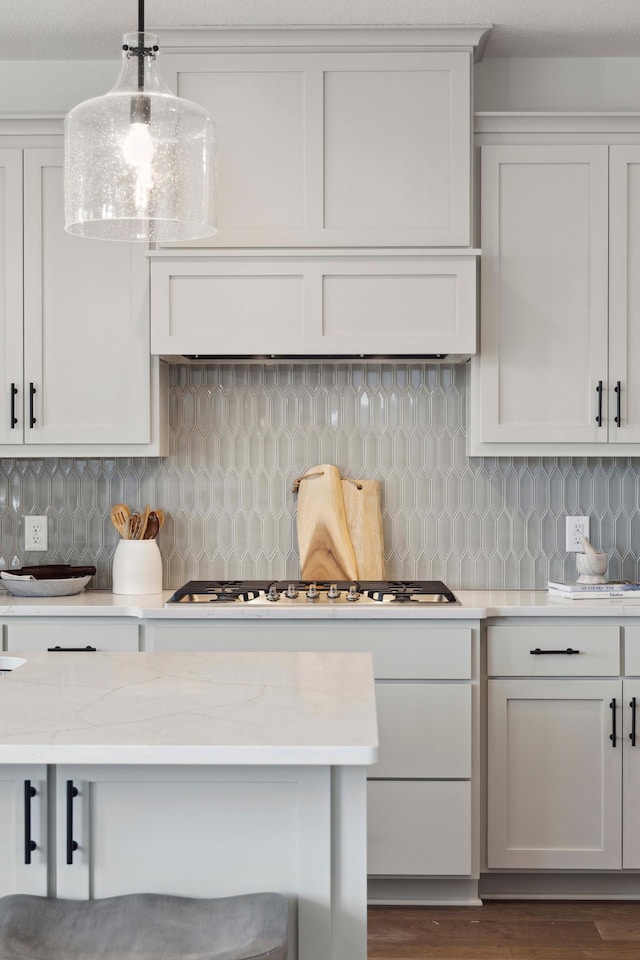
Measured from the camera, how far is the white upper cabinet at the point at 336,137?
3121 mm

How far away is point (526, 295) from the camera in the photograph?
321 centimetres

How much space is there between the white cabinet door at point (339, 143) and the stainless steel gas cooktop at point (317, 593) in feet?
3.78

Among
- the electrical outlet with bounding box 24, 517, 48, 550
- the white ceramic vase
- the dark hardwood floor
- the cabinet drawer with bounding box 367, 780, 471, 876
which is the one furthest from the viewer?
the electrical outlet with bounding box 24, 517, 48, 550

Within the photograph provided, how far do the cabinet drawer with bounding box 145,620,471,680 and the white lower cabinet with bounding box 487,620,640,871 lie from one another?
14cm

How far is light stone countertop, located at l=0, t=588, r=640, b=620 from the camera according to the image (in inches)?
117

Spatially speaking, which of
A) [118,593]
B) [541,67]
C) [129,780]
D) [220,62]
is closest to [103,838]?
[129,780]

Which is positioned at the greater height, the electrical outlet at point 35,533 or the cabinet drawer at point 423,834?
the electrical outlet at point 35,533

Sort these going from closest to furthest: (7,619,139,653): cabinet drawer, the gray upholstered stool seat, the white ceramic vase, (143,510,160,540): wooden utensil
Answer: the gray upholstered stool seat, (7,619,139,653): cabinet drawer, the white ceramic vase, (143,510,160,540): wooden utensil

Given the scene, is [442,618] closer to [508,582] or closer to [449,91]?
[508,582]

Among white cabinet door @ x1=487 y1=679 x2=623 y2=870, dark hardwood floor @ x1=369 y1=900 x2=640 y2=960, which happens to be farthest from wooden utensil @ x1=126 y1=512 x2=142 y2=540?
dark hardwood floor @ x1=369 y1=900 x2=640 y2=960

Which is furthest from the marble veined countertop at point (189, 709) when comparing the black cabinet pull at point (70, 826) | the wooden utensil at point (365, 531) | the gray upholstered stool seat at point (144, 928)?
the wooden utensil at point (365, 531)

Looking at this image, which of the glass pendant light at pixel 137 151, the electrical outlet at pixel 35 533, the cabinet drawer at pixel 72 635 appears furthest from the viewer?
the electrical outlet at pixel 35 533

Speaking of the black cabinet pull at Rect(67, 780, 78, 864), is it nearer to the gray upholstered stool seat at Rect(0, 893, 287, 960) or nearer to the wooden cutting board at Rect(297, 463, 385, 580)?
the gray upholstered stool seat at Rect(0, 893, 287, 960)

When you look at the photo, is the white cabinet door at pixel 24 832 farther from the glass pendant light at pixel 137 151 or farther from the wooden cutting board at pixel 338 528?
the wooden cutting board at pixel 338 528
